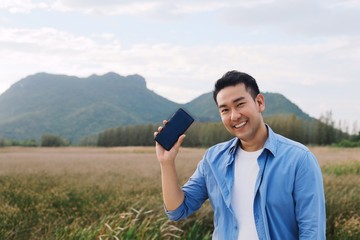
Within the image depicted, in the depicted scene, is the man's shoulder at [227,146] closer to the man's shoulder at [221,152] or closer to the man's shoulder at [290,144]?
the man's shoulder at [221,152]

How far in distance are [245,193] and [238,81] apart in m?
0.51

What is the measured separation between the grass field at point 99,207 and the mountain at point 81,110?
9678 cm

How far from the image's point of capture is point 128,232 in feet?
15.4

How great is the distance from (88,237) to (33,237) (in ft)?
3.81

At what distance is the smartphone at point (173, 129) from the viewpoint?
2369mm

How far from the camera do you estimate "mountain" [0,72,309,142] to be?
126m

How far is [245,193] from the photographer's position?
217cm

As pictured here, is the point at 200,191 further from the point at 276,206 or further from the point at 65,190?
the point at 65,190

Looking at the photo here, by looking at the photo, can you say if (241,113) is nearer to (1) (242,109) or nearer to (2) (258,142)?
(1) (242,109)

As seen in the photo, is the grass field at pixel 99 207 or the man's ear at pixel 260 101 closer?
the man's ear at pixel 260 101

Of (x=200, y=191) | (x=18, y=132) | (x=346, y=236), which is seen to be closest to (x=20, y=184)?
(x=346, y=236)

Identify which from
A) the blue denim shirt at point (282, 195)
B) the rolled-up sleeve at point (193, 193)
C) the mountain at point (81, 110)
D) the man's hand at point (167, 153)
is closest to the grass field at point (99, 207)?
the rolled-up sleeve at point (193, 193)

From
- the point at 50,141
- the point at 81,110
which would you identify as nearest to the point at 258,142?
the point at 50,141

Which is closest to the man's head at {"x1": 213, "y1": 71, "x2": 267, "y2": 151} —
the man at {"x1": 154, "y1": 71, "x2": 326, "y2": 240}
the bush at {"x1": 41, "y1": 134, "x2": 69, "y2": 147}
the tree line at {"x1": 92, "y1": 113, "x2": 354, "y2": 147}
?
the man at {"x1": 154, "y1": 71, "x2": 326, "y2": 240}
